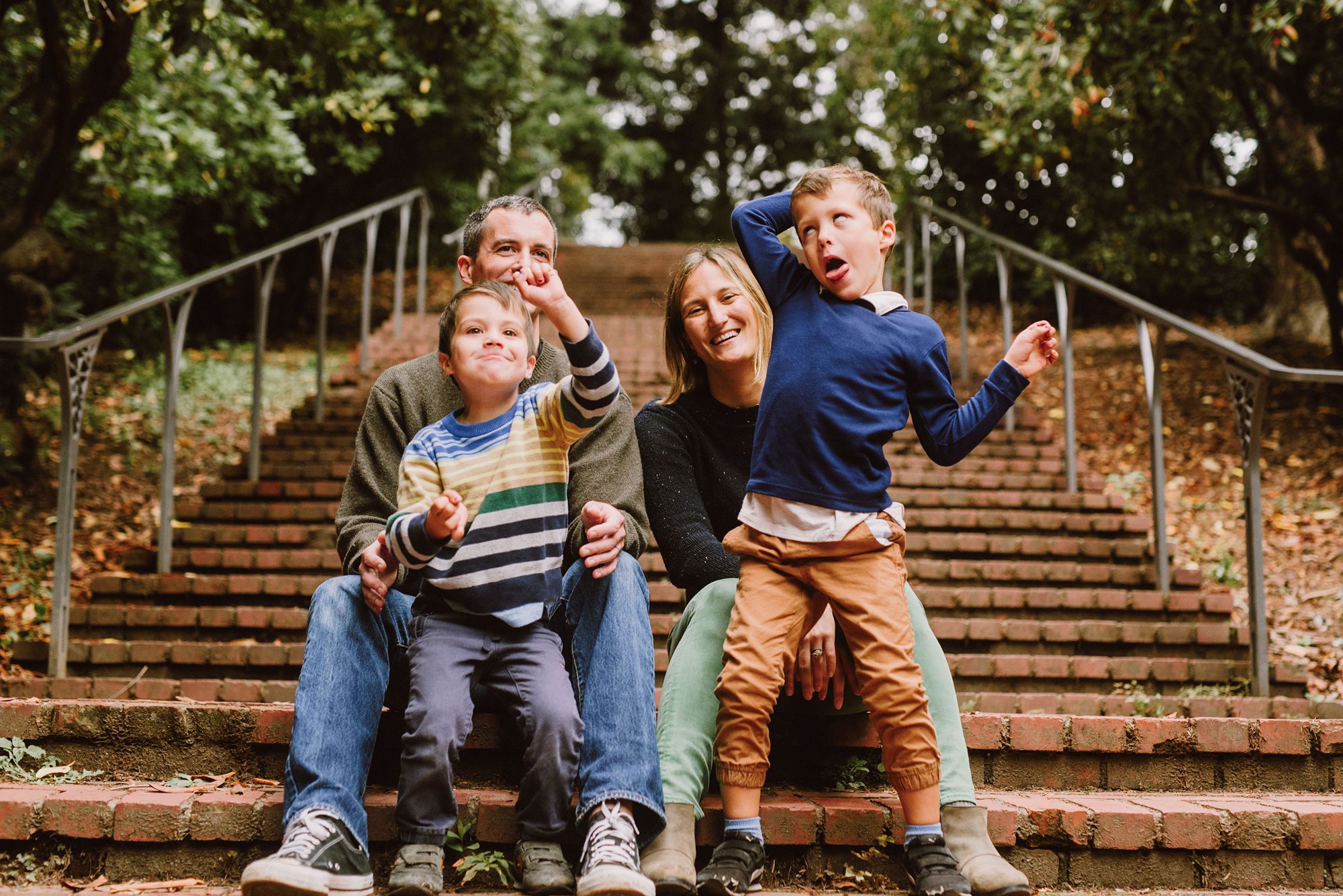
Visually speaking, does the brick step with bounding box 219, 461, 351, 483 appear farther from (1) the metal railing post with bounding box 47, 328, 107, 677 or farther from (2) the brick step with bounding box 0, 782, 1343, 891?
(2) the brick step with bounding box 0, 782, 1343, 891

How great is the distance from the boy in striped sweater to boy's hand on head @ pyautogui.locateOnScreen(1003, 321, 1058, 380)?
80cm

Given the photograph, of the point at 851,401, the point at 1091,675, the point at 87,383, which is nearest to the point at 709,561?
the point at 851,401

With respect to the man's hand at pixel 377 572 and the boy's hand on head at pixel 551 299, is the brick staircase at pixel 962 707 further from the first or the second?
the boy's hand on head at pixel 551 299

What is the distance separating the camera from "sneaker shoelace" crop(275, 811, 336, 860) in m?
1.71

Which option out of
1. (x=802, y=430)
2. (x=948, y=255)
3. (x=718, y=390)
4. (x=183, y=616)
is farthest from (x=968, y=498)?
(x=948, y=255)

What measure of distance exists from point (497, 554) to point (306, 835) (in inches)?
23.8

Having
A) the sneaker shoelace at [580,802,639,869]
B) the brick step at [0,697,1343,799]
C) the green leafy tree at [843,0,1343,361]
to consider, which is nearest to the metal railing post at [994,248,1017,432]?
the green leafy tree at [843,0,1343,361]

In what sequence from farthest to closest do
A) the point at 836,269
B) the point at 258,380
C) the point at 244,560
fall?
the point at 258,380 < the point at 244,560 < the point at 836,269

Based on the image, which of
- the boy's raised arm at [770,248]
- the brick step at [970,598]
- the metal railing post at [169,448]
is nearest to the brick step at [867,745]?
the boy's raised arm at [770,248]

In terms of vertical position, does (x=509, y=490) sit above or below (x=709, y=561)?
above

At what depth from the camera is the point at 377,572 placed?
1969 millimetres

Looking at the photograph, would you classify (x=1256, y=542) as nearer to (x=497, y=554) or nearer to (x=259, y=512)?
(x=497, y=554)

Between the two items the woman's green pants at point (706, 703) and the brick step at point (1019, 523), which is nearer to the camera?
the woman's green pants at point (706, 703)

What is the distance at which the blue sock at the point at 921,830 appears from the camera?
1901 mm
